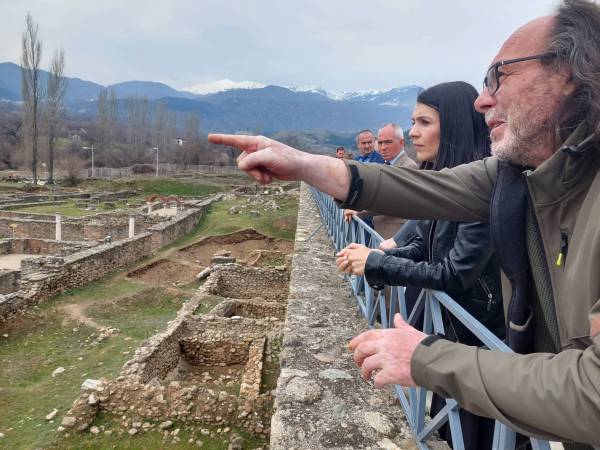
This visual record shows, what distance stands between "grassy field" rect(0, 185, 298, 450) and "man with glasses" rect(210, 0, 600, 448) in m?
4.70

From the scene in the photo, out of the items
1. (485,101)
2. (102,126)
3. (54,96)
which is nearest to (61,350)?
(485,101)

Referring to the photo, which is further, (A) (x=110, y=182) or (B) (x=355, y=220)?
(A) (x=110, y=182)

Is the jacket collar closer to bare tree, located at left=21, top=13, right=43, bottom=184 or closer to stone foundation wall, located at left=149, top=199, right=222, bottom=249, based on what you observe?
stone foundation wall, located at left=149, top=199, right=222, bottom=249

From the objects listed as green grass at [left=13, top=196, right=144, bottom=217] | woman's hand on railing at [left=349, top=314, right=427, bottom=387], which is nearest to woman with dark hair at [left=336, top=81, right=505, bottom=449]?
woman's hand on railing at [left=349, top=314, right=427, bottom=387]

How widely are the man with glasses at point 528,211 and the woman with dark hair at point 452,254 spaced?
10.6 inches

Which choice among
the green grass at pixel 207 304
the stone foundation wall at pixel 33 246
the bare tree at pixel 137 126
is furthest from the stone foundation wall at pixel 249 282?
the bare tree at pixel 137 126

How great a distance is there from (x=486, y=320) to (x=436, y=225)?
56 centimetres

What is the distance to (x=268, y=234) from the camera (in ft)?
63.4

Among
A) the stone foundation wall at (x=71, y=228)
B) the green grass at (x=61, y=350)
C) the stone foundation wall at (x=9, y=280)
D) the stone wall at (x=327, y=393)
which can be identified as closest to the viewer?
the stone wall at (x=327, y=393)

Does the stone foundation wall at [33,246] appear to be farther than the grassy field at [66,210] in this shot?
No

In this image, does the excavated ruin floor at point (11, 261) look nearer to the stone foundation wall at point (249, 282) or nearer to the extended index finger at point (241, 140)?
the stone foundation wall at point (249, 282)

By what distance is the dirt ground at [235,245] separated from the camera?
17.3 metres

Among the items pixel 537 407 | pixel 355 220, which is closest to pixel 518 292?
pixel 537 407

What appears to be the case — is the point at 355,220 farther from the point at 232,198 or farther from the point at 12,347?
the point at 232,198
